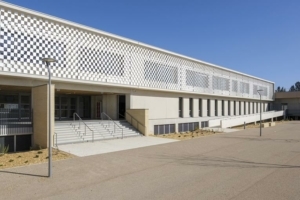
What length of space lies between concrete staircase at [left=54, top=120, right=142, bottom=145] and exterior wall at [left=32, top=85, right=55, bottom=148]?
2.20 feet

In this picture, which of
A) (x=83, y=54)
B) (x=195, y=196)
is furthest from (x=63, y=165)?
(x=83, y=54)

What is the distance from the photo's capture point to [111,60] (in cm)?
1944

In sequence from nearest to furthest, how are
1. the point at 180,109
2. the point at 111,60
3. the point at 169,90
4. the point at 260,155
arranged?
the point at 260,155 < the point at 111,60 < the point at 169,90 < the point at 180,109

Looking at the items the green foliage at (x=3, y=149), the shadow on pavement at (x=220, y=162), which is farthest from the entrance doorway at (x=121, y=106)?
the shadow on pavement at (x=220, y=162)

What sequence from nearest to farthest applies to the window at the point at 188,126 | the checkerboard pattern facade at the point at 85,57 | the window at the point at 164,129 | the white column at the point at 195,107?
the checkerboard pattern facade at the point at 85,57
the window at the point at 164,129
the window at the point at 188,126
the white column at the point at 195,107

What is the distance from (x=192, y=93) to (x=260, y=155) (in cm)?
1614

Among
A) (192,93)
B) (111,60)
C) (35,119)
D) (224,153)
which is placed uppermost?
(111,60)

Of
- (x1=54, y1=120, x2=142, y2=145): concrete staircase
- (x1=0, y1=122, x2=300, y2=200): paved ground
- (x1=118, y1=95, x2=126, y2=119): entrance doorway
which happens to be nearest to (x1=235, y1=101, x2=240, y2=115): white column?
(x1=118, y1=95, x2=126, y2=119): entrance doorway

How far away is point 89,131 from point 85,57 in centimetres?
500

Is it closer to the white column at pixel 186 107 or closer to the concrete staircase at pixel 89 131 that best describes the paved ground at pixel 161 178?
the concrete staircase at pixel 89 131

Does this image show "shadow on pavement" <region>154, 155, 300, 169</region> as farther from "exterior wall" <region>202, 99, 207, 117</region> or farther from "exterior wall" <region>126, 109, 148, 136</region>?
"exterior wall" <region>202, 99, 207, 117</region>

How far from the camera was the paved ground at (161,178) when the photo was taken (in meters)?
6.41

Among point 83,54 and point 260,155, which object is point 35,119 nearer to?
point 83,54

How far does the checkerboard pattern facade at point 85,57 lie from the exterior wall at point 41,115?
4.71ft
